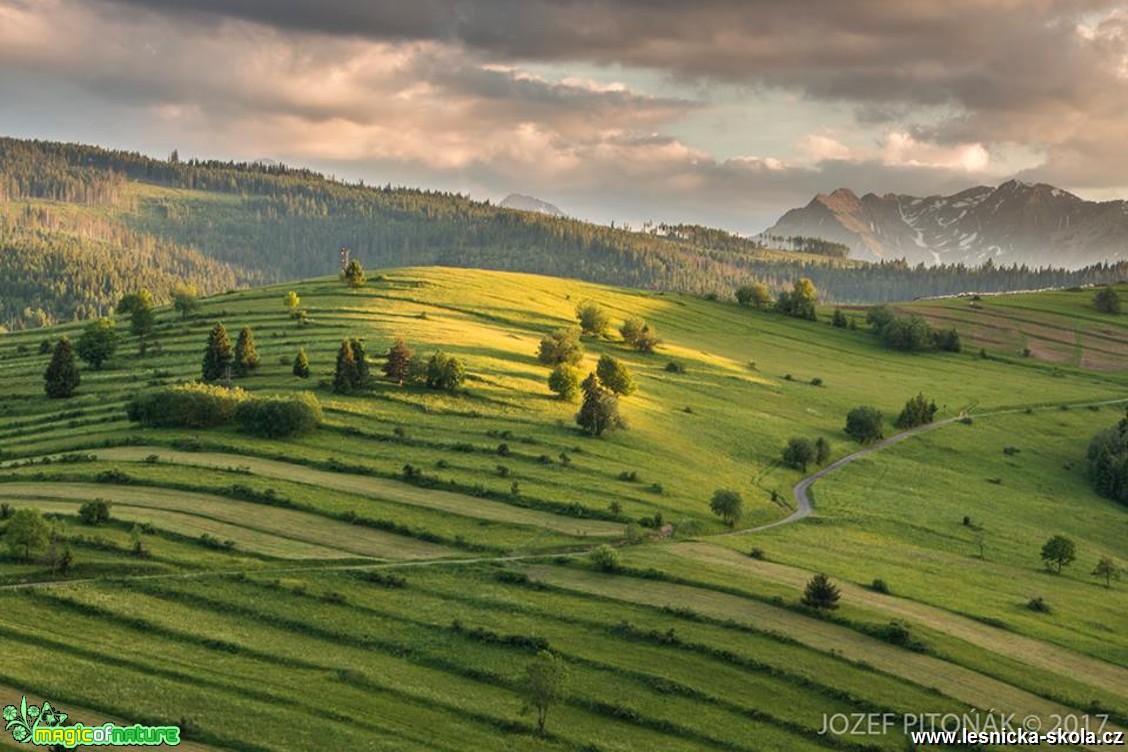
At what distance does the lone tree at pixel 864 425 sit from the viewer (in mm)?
135500

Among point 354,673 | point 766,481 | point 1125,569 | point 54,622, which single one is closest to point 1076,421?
Result: point 1125,569

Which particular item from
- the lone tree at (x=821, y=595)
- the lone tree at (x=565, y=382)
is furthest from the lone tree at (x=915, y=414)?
the lone tree at (x=821, y=595)

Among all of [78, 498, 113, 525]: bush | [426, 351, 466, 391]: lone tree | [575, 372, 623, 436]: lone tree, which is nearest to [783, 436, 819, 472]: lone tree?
[575, 372, 623, 436]: lone tree

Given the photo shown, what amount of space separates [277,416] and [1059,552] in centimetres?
8246

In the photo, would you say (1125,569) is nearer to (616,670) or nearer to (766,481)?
(766,481)

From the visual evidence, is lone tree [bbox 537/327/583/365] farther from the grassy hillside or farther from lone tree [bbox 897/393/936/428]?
lone tree [bbox 897/393/936/428]

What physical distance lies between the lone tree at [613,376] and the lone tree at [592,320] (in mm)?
48486

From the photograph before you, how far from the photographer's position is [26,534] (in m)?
64.2

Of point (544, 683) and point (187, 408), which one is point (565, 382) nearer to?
point (187, 408)

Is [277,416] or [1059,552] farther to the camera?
[277,416]

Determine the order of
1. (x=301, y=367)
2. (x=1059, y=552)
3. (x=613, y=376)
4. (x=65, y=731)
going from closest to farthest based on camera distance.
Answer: (x=65, y=731) < (x=1059, y=552) < (x=301, y=367) < (x=613, y=376)

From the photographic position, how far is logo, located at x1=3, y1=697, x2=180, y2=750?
44406 mm

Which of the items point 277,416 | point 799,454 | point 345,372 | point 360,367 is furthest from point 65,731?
point 799,454

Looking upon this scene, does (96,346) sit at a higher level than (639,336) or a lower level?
lower
